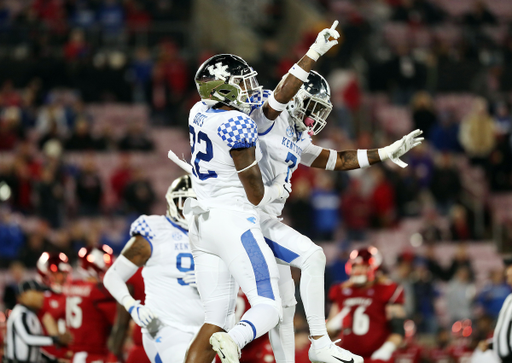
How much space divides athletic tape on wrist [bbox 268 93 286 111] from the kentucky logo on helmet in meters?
0.36

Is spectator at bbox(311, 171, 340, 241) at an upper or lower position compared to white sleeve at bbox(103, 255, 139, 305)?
lower

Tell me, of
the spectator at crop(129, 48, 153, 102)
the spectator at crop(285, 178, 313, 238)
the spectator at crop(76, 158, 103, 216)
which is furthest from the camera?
the spectator at crop(129, 48, 153, 102)

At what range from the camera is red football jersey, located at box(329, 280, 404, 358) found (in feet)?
26.4

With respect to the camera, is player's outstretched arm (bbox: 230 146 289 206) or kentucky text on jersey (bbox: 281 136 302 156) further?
kentucky text on jersey (bbox: 281 136 302 156)

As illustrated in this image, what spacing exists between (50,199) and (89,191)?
70 centimetres

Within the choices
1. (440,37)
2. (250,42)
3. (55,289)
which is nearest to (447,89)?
(440,37)

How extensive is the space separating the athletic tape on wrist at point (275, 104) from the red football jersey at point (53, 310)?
3.88m

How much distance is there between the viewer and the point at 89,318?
320 inches

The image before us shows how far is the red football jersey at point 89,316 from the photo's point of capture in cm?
811

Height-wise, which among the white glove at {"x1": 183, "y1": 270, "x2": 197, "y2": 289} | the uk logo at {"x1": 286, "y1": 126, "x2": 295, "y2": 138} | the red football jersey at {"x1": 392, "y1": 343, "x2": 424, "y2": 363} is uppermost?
the uk logo at {"x1": 286, "y1": 126, "x2": 295, "y2": 138}

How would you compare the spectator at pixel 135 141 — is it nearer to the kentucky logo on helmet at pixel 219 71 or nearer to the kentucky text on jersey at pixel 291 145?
the kentucky text on jersey at pixel 291 145

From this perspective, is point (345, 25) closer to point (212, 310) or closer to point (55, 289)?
point (55, 289)

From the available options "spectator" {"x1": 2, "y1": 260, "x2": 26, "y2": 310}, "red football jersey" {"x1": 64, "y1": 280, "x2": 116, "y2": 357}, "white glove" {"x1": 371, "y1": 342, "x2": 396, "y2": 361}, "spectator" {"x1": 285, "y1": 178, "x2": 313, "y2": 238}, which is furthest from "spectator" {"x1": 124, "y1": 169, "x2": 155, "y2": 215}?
"white glove" {"x1": 371, "y1": 342, "x2": 396, "y2": 361}

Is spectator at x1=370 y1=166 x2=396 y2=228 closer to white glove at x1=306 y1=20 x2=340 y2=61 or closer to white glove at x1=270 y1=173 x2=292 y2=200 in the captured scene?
white glove at x1=270 y1=173 x2=292 y2=200
